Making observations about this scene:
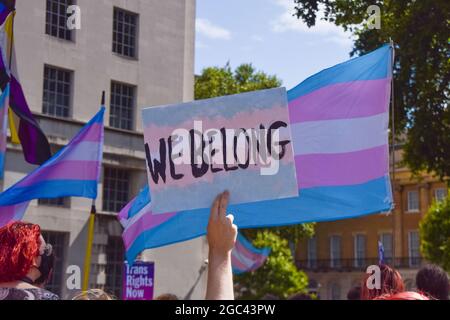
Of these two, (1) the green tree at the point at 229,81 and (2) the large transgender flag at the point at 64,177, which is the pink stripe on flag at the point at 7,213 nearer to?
(2) the large transgender flag at the point at 64,177

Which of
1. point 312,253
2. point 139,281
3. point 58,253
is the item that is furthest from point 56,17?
point 312,253

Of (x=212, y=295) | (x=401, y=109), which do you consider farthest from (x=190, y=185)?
(x=401, y=109)

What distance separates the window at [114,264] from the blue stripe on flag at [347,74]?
1860cm

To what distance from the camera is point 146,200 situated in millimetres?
8562

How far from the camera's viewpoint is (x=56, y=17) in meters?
19.3

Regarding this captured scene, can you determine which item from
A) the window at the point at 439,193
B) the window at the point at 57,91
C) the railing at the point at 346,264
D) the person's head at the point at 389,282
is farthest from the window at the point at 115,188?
the railing at the point at 346,264

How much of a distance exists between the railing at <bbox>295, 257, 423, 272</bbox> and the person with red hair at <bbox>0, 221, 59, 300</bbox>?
218 feet

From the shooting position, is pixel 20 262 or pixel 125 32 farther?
pixel 125 32

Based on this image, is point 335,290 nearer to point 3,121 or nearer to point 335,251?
point 335,251

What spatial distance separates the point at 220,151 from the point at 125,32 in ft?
58.8

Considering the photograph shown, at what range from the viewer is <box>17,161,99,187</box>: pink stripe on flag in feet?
35.4

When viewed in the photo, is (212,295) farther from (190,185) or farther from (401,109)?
(401,109)

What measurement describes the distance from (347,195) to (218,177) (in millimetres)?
1561

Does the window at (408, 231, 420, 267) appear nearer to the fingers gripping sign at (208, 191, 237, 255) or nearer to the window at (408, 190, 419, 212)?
the window at (408, 190, 419, 212)
